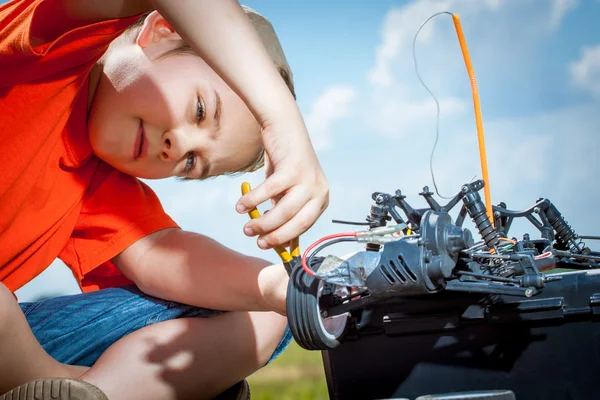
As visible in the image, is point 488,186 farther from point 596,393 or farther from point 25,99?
point 25,99

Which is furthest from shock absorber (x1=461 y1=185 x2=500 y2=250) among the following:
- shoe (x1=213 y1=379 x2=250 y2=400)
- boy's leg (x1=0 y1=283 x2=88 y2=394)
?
boy's leg (x1=0 y1=283 x2=88 y2=394)

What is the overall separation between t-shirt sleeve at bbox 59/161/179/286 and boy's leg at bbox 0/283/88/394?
0.24m

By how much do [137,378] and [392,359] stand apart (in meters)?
0.35

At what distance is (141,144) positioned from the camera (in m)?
0.96

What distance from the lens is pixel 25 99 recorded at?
0.89 meters

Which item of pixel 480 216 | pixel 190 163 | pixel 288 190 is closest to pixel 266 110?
pixel 288 190

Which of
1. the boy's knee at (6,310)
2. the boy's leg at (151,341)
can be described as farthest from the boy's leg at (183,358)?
the boy's knee at (6,310)

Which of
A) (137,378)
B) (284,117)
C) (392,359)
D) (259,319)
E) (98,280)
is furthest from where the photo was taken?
(98,280)

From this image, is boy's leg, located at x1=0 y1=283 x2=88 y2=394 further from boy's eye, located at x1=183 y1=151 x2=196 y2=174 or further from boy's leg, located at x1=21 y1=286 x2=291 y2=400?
boy's eye, located at x1=183 y1=151 x2=196 y2=174

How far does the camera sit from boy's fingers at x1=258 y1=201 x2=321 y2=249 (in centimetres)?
54

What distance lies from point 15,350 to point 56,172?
33 cm

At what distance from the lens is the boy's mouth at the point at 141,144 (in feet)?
3.13

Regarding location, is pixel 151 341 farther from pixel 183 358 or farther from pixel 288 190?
pixel 288 190

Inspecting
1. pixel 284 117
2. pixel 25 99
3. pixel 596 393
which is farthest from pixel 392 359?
pixel 25 99
